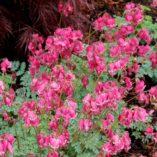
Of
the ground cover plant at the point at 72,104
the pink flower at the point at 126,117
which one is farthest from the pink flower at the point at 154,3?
the pink flower at the point at 126,117

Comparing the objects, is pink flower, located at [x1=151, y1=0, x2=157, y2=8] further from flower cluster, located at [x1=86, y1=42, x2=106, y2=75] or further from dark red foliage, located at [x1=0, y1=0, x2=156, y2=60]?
flower cluster, located at [x1=86, y1=42, x2=106, y2=75]

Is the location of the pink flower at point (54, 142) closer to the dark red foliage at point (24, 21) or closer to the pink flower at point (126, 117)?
the pink flower at point (126, 117)

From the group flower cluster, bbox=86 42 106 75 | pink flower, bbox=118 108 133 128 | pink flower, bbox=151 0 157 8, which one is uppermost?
pink flower, bbox=151 0 157 8

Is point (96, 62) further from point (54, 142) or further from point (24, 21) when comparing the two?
point (24, 21)

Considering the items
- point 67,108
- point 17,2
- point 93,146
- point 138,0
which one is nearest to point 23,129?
point 93,146

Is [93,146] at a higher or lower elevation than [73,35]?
lower

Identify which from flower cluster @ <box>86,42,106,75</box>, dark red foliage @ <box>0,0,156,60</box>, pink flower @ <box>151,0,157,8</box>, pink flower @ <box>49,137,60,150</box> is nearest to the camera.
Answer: pink flower @ <box>49,137,60,150</box>

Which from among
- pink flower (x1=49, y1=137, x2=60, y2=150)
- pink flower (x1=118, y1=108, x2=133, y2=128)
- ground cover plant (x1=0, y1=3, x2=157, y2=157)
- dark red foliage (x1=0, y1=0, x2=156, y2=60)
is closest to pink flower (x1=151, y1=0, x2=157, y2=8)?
dark red foliage (x1=0, y1=0, x2=156, y2=60)

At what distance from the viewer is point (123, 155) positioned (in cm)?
335

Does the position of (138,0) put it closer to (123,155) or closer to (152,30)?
(152,30)

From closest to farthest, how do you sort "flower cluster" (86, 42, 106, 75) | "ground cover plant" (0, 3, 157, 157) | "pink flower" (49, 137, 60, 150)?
"pink flower" (49, 137, 60, 150) < "ground cover plant" (0, 3, 157, 157) < "flower cluster" (86, 42, 106, 75)

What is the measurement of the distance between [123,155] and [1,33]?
1362 mm

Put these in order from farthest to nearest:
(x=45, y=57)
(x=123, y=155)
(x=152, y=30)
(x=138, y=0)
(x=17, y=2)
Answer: (x=138, y=0) < (x=152, y=30) < (x=17, y=2) < (x=123, y=155) < (x=45, y=57)

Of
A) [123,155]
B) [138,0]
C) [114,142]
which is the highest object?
[138,0]
